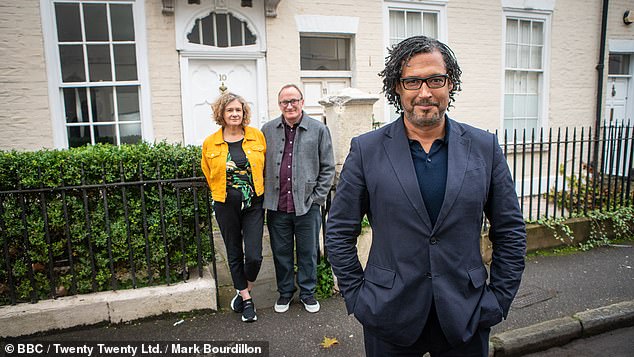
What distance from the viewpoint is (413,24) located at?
8.41 metres

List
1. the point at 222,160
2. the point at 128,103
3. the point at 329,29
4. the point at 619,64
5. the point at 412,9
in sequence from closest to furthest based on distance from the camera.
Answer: the point at 222,160
the point at 128,103
the point at 329,29
the point at 412,9
the point at 619,64

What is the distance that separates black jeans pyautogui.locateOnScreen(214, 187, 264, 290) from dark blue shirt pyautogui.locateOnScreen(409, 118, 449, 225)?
200 cm

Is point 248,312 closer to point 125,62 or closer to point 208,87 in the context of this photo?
point 208,87

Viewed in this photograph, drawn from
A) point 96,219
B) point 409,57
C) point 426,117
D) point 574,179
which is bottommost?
point 574,179

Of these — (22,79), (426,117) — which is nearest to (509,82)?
(426,117)

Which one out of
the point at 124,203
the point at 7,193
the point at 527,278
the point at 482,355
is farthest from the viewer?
the point at 527,278

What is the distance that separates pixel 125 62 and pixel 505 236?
6416mm

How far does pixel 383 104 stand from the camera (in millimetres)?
8164

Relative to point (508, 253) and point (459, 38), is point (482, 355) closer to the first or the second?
point (508, 253)

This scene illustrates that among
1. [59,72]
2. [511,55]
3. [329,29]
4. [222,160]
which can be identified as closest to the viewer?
[222,160]

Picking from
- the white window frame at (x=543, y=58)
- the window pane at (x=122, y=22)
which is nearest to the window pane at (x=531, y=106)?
the white window frame at (x=543, y=58)

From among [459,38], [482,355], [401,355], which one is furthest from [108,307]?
[459,38]

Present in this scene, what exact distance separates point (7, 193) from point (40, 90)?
3.49 meters

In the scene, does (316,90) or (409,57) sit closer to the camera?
(409,57)
